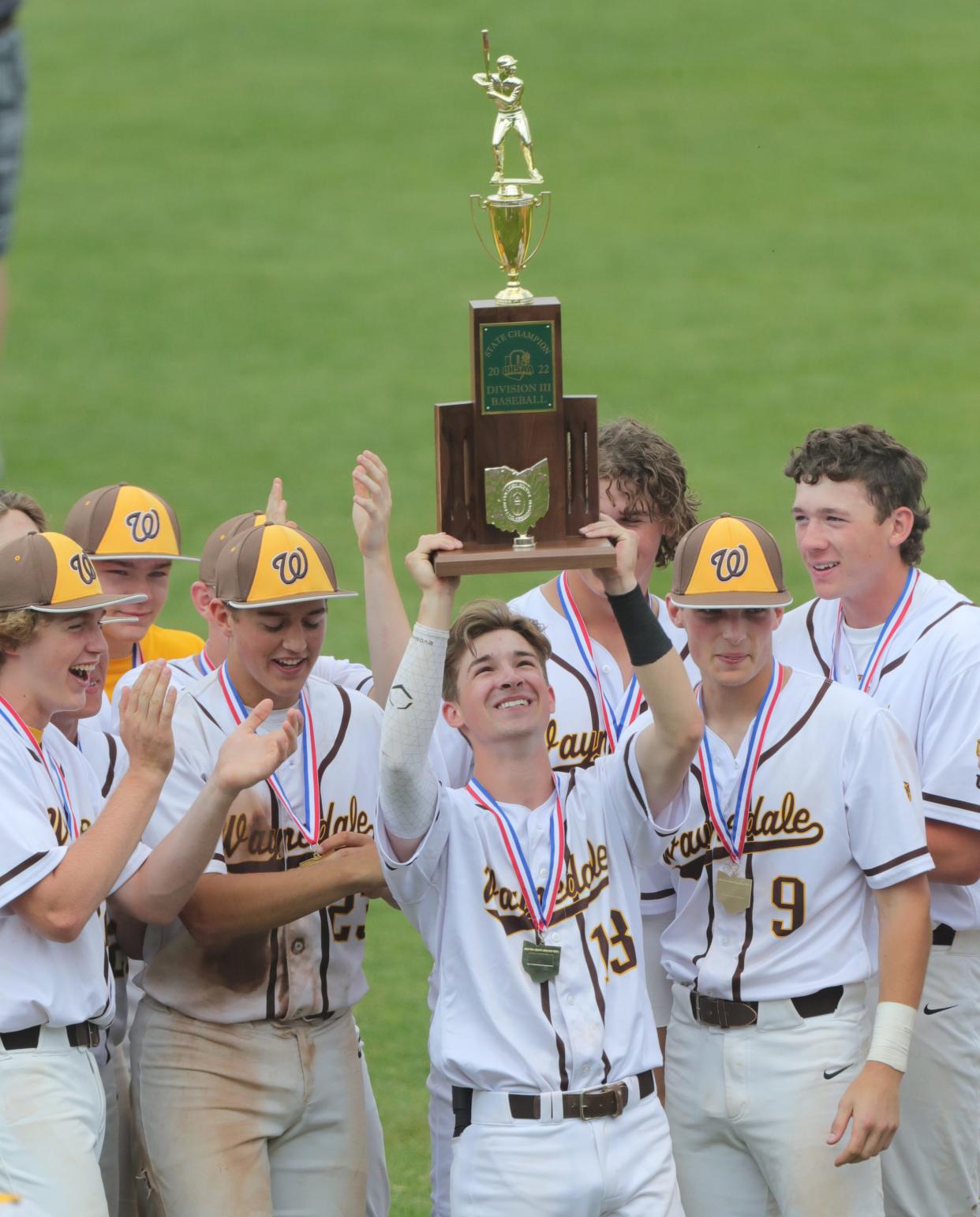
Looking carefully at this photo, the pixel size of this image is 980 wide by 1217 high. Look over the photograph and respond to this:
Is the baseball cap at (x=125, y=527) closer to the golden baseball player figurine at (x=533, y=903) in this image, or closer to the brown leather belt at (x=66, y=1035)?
the golden baseball player figurine at (x=533, y=903)

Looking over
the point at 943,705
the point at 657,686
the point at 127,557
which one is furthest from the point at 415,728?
the point at 127,557

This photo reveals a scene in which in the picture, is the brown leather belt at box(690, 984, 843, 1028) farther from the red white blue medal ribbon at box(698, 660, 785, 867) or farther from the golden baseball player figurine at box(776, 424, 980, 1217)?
the golden baseball player figurine at box(776, 424, 980, 1217)

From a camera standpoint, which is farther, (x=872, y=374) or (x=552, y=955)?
(x=872, y=374)

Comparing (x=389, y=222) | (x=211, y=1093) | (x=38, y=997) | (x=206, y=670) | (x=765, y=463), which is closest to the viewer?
(x=38, y=997)

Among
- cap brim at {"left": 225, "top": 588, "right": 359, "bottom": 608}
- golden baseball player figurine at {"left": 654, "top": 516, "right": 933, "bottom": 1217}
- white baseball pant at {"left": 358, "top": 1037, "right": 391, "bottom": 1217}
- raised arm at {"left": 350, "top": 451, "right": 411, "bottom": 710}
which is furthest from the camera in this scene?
raised arm at {"left": 350, "top": 451, "right": 411, "bottom": 710}

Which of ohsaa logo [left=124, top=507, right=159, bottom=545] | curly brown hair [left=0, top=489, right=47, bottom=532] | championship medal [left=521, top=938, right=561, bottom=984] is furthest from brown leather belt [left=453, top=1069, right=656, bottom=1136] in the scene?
ohsaa logo [left=124, top=507, right=159, bottom=545]

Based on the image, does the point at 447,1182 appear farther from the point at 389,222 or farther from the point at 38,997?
the point at 389,222

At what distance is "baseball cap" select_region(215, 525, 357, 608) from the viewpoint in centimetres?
539

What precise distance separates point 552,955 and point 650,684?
2.49ft

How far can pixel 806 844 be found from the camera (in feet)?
16.9

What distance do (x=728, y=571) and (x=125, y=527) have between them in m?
2.35

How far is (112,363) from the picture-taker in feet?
82.8

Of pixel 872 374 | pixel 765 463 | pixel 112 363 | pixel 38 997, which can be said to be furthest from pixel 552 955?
pixel 112 363

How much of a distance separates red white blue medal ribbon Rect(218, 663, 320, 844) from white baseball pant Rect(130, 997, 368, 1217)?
0.58m
